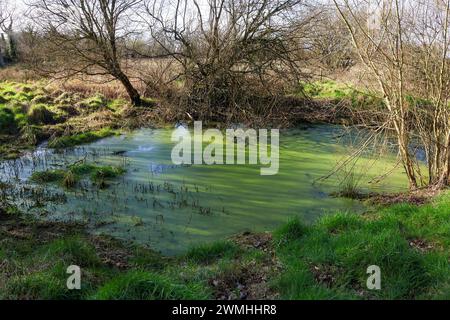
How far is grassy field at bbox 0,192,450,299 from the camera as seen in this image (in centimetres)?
380

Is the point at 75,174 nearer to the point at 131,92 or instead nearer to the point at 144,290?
the point at 144,290

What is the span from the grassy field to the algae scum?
1.64 ft

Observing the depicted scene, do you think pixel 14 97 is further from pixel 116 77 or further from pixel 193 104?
pixel 193 104

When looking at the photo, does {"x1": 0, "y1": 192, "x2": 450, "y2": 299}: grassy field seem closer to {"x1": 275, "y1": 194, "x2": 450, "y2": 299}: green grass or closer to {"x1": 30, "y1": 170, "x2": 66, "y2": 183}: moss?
{"x1": 275, "y1": 194, "x2": 450, "y2": 299}: green grass

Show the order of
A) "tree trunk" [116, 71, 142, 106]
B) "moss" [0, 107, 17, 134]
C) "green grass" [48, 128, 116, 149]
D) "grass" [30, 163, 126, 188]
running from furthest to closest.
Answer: "tree trunk" [116, 71, 142, 106] < "moss" [0, 107, 17, 134] < "green grass" [48, 128, 116, 149] < "grass" [30, 163, 126, 188]

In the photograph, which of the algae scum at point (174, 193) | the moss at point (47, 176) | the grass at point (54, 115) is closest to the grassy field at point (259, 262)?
the algae scum at point (174, 193)

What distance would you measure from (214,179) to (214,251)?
312 cm

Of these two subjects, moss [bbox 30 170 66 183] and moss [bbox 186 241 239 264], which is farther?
moss [bbox 30 170 66 183]

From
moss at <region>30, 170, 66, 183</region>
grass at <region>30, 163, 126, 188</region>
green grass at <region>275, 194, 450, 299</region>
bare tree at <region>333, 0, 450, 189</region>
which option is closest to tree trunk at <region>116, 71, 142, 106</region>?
grass at <region>30, 163, 126, 188</region>

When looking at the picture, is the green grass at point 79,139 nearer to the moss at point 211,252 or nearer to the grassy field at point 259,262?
the grassy field at point 259,262

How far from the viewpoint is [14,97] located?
14.2 metres

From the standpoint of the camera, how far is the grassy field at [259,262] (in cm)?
380
